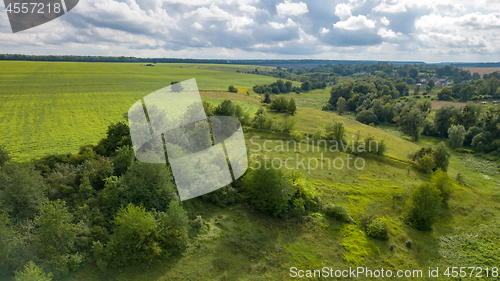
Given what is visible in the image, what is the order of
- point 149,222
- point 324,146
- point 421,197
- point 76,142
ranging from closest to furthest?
point 149,222
point 421,197
point 76,142
point 324,146

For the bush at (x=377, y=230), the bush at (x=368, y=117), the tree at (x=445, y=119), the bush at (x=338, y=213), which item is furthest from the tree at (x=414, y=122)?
the bush at (x=338, y=213)

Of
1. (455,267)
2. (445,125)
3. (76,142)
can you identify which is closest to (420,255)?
(455,267)

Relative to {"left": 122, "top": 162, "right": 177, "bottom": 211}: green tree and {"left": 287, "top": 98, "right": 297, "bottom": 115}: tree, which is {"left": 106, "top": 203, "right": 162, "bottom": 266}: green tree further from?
{"left": 287, "top": 98, "right": 297, "bottom": 115}: tree

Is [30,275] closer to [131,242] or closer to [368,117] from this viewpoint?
[131,242]

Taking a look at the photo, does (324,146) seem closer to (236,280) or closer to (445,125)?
(236,280)

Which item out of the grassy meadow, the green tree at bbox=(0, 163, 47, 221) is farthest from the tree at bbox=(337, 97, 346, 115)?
Answer: the green tree at bbox=(0, 163, 47, 221)

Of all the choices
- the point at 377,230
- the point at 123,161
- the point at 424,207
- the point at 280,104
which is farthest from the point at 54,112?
the point at 424,207
